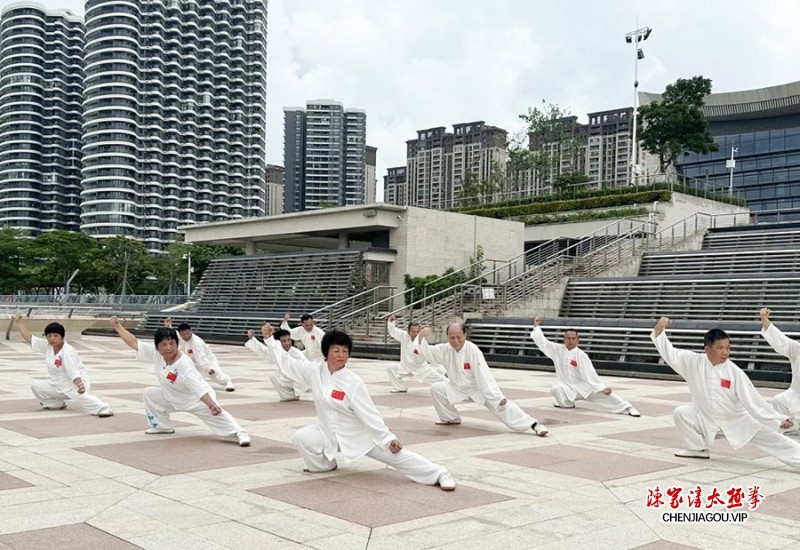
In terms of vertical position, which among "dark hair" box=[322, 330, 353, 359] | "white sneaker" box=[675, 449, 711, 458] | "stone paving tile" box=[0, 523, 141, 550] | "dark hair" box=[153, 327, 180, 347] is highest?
"dark hair" box=[322, 330, 353, 359]

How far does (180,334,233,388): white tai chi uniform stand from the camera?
13148mm

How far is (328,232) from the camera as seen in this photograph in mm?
33344

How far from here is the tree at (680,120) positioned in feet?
139

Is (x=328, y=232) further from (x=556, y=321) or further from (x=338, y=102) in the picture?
(x=338, y=102)

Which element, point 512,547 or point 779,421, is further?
point 779,421

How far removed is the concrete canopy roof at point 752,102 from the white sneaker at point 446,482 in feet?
202

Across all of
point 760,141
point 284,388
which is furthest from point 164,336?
point 760,141

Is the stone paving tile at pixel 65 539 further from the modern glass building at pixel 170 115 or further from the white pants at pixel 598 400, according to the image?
the modern glass building at pixel 170 115

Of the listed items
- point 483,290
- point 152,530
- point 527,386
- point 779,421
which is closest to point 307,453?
point 152,530

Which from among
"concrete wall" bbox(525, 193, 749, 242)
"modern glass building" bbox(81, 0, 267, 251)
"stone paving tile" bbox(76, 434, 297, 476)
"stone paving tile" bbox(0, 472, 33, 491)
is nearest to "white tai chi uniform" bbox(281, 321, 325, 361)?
"stone paving tile" bbox(76, 434, 297, 476)

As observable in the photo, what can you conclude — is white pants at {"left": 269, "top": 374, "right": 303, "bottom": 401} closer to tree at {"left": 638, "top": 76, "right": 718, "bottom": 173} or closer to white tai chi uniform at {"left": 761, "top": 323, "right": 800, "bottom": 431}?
white tai chi uniform at {"left": 761, "top": 323, "right": 800, "bottom": 431}

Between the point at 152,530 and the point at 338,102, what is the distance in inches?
5115

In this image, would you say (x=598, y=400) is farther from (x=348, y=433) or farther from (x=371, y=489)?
(x=371, y=489)

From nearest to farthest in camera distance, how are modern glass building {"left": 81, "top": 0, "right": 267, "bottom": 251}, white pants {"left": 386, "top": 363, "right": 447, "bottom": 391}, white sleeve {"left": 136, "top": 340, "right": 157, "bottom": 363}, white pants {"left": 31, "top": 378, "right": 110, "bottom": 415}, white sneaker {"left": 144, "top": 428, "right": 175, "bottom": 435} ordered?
white sneaker {"left": 144, "top": 428, "right": 175, "bottom": 435} < white sleeve {"left": 136, "top": 340, "right": 157, "bottom": 363} < white pants {"left": 31, "top": 378, "right": 110, "bottom": 415} < white pants {"left": 386, "top": 363, "right": 447, "bottom": 391} < modern glass building {"left": 81, "top": 0, "right": 267, "bottom": 251}
